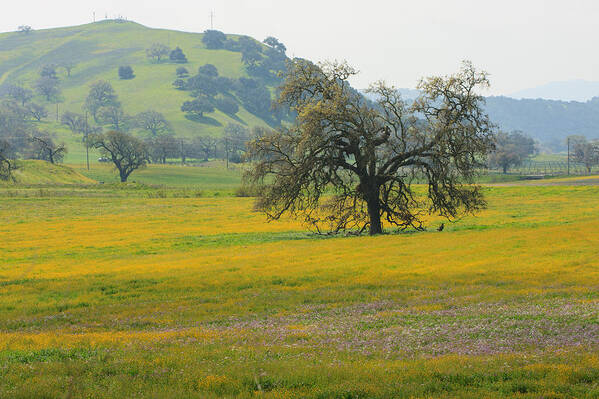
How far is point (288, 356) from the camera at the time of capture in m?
11.8

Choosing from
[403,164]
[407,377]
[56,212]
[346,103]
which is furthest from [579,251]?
[56,212]

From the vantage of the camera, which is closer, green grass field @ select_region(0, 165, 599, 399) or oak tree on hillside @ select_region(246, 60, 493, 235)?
green grass field @ select_region(0, 165, 599, 399)

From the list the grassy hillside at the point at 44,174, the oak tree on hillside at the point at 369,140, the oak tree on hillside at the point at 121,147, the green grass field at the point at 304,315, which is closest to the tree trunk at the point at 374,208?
the oak tree on hillside at the point at 369,140

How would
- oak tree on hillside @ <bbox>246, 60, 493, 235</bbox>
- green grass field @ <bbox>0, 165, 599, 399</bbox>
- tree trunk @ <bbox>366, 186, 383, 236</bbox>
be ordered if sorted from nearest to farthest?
green grass field @ <bbox>0, 165, 599, 399</bbox>, oak tree on hillside @ <bbox>246, 60, 493, 235</bbox>, tree trunk @ <bbox>366, 186, 383, 236</bbox>

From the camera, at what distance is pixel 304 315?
1764 centimetres

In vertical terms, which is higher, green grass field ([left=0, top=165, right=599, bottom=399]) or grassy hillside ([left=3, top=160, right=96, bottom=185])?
grassy hillside ([left=3, top=160, right=96, bottom=185])

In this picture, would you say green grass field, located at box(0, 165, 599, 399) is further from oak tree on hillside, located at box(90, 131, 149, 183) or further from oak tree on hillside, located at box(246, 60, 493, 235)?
oak tree on hillside, located at box(90, 131, 149, 183)

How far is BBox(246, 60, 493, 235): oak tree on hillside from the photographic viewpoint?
4188cm

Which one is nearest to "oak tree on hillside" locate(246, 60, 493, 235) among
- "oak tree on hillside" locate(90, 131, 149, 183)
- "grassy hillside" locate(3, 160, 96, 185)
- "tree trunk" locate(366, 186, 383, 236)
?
"tree trunk" locate(366, 186, 383, 236)

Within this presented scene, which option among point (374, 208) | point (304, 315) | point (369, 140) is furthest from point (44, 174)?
point (304, 315)

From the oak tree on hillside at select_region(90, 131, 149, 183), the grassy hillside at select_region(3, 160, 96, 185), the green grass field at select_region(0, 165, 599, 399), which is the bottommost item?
the green grass field at select_region(0, 165, 599, 399)

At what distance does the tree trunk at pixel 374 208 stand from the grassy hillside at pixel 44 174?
94.4 metres

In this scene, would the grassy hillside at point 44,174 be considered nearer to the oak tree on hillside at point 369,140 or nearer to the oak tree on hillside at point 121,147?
the oak tree on hillside at point 121,147

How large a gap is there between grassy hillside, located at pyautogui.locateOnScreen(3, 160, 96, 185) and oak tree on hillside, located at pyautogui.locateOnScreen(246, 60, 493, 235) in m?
92.2
